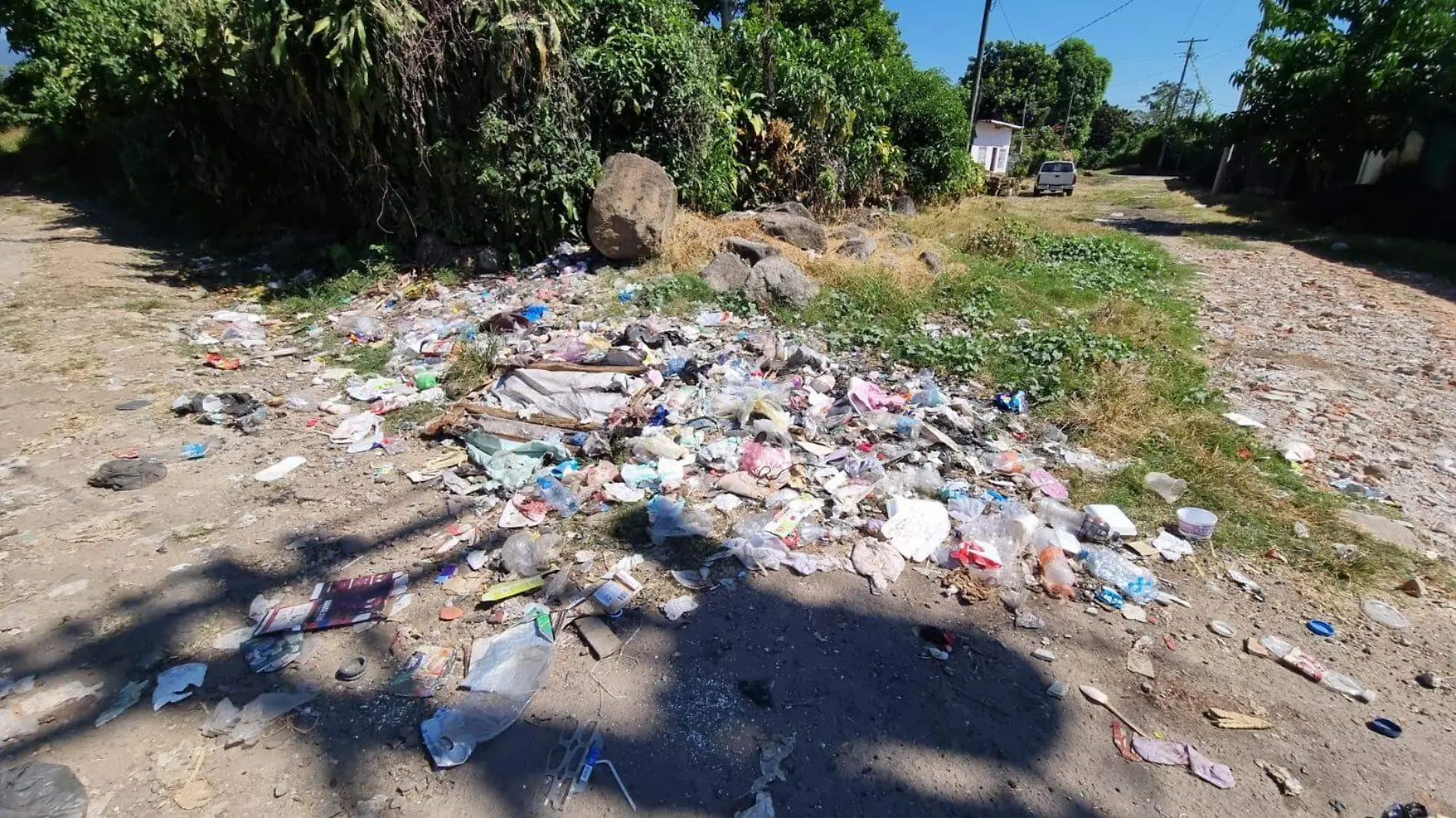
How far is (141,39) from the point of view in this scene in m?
7.16

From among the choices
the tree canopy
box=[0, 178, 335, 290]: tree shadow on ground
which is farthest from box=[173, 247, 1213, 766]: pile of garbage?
the tree canopy

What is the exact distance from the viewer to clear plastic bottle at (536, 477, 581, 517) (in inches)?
113

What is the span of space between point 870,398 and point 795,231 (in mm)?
3773

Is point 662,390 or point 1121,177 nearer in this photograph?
point 662,390

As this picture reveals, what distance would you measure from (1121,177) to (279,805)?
33915mm

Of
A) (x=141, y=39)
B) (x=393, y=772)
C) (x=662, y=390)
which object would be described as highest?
(x=141, y=39)

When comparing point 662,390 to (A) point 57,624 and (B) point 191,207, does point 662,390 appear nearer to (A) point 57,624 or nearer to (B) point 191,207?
(A) point 57,624

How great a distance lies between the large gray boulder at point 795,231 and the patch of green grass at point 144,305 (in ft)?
18.9

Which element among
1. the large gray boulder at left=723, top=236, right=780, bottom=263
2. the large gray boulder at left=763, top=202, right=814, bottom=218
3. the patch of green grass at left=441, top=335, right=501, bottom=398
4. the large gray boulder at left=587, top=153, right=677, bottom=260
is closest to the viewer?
the patch of green grass at left=441, top=335, right=501, bottom=398

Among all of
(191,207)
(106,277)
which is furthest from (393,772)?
(191,207)

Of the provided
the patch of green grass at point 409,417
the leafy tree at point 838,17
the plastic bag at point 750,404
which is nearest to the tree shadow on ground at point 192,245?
the patch of green grass at point 409,417

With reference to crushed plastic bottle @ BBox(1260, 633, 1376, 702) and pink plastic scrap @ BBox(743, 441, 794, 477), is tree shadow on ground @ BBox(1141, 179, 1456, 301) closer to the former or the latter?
crushed plastic bottle @ BBox(1260, 633, 1376, 702)

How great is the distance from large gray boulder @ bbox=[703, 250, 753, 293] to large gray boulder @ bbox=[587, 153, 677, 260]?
0.66 metres

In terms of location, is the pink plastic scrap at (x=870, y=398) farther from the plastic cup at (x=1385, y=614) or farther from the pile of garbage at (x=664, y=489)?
the plastic cup at (x=1385, y=614)
